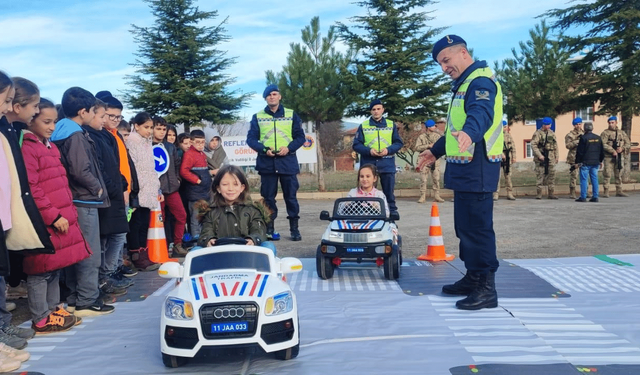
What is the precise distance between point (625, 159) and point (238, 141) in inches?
538

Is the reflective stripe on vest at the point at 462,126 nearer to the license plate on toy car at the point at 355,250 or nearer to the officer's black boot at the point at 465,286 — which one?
the officer's black boot at the point at 465,286

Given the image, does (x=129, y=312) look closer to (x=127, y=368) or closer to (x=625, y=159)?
(x=127, y=368)

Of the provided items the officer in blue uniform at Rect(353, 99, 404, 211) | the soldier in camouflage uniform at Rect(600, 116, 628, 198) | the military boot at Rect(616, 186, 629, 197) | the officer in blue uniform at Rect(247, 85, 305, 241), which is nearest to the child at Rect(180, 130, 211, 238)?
the officer in blue uniform at Rect(247, 85, 305, 241)

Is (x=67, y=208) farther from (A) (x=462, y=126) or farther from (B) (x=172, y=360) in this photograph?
(A) (x=462, y=126)

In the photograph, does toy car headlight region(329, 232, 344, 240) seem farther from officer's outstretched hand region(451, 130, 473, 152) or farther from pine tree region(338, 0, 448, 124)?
pine tree region(338, 0, 448, 124)

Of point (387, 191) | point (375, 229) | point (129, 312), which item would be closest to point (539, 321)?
point (375, 229)

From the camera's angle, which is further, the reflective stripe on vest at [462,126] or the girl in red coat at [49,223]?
the reflective stripe on vest at [462,126]

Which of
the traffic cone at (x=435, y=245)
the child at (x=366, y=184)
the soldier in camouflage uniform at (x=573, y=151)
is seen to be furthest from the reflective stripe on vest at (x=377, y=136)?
the soldier in camouflage uniform at (x=573, y=151)

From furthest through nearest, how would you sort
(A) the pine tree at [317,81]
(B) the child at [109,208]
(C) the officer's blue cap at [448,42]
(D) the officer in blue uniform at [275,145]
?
(A) the pine tree at [317,81] < (D) the officer in blue uniform at [275,145] < (B) the child at [109,208] < (C) the officer's blue cap at [448,42]

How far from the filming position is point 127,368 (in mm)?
3684

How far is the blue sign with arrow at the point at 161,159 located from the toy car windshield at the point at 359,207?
282 cm

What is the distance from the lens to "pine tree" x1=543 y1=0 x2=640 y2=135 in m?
19.7

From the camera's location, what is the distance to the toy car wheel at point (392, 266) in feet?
19.9

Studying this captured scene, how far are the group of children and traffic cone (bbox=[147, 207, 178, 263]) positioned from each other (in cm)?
95
